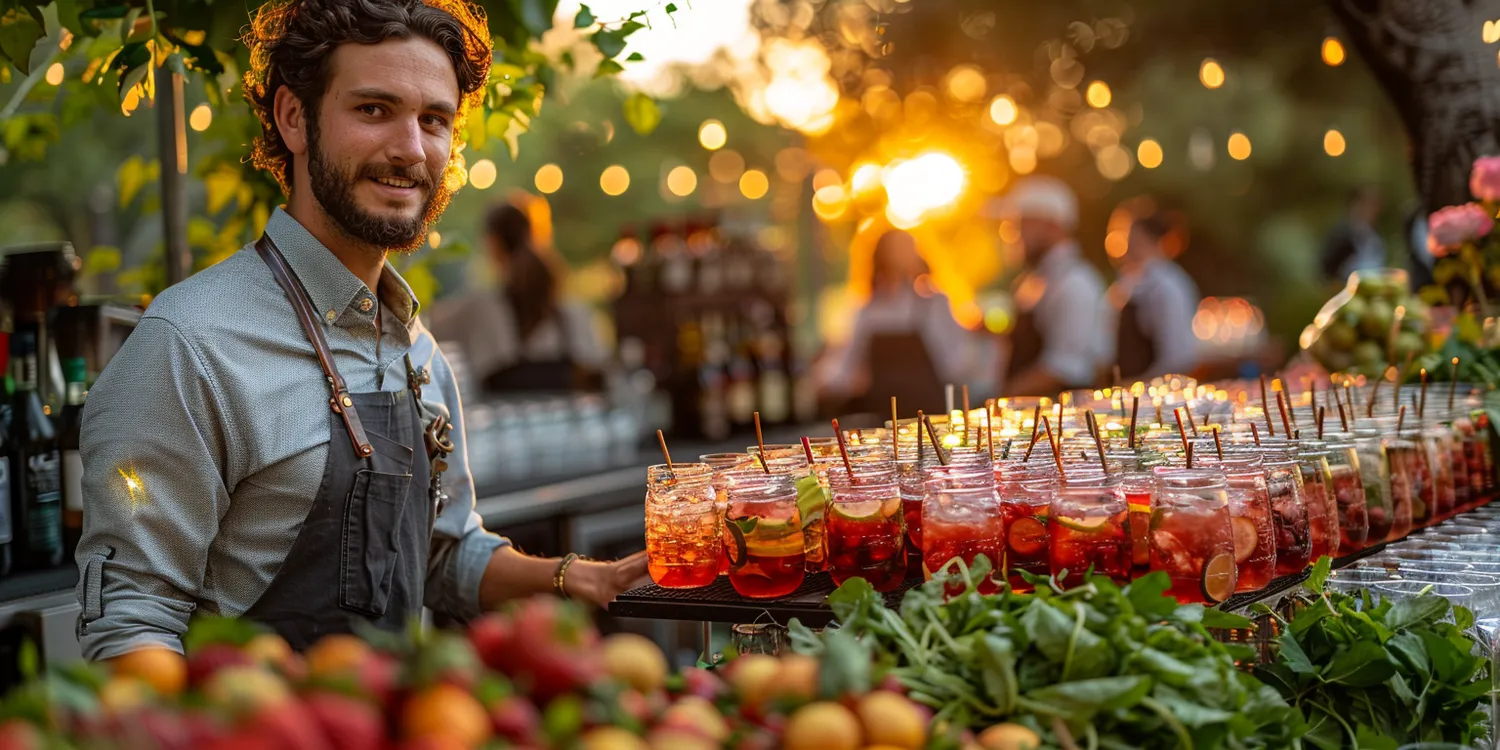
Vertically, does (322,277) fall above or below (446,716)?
above

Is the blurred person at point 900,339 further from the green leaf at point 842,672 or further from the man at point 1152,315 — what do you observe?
the green leaf at point 842,672

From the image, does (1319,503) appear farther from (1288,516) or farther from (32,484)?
(32,484)

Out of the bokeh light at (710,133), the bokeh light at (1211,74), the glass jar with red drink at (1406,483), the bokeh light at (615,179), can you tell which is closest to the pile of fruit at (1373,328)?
the glass jar with red drink at (1406,483)

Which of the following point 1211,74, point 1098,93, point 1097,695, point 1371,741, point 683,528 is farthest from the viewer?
point 1098,93

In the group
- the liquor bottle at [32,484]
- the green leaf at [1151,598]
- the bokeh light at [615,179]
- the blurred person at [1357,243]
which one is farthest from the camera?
the bokeh light at [615,179]

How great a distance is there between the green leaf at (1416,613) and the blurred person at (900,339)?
210 inches

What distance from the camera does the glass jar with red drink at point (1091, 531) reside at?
6.69ft

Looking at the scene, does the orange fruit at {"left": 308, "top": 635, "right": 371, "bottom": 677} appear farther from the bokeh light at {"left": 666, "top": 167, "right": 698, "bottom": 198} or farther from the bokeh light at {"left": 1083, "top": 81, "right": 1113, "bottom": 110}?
the bokeh light at {"left": 666, "top": 167, "right": 698, "bottom": 198}

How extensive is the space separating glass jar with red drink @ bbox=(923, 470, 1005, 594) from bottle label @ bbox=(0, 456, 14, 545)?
6.70ft

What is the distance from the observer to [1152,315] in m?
7.78

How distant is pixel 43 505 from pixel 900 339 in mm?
5106

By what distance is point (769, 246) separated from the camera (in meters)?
7.21

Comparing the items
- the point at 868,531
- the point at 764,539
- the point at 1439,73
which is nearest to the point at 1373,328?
the point at 1439,73

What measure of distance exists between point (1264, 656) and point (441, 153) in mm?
1580
